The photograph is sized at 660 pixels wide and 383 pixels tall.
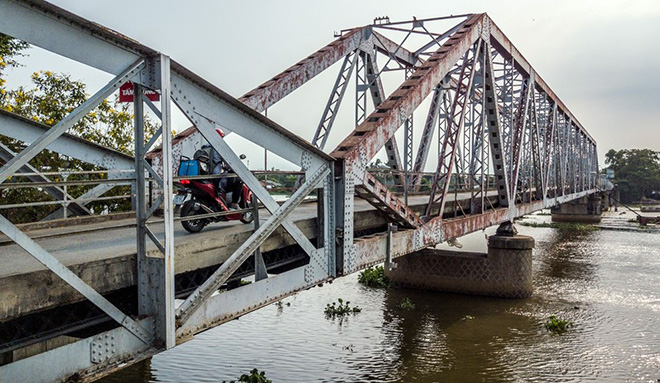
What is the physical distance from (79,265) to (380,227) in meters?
7.89

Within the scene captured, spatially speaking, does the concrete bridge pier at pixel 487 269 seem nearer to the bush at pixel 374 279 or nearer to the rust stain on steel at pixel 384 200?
the bush at pixel 374 279

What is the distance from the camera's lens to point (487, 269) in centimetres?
2083

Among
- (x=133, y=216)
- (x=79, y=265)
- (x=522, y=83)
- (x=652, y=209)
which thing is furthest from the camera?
(x=652, y=209)

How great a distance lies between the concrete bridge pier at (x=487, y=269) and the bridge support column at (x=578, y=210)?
4151 cm

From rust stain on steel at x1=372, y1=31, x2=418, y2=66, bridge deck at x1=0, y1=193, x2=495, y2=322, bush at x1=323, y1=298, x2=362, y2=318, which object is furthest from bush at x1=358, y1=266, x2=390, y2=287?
bridge deck at x1=0, y1=193, x2=495, y2=322

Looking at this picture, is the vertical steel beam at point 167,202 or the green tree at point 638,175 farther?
the green tree at point 638,175

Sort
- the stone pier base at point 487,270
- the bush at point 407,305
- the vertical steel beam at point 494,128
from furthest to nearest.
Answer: the stone pier base at point 487,270 → the bush at point 407,305 → the vertical steel beam at point 494,128

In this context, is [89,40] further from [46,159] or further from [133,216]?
[46,159]

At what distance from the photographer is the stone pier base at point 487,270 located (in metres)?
20.6

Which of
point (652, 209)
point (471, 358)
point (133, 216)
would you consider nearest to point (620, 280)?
point (471, 358)

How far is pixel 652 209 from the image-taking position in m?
75.2

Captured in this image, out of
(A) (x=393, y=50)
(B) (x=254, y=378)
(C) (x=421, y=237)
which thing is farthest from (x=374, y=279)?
(B) (x=254, y=378)

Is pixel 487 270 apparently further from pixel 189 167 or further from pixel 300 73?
pixel 189 167

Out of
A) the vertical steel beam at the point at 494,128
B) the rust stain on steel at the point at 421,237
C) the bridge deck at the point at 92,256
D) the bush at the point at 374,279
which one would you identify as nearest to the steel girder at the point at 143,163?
the bridge deck at the point at 92,256
